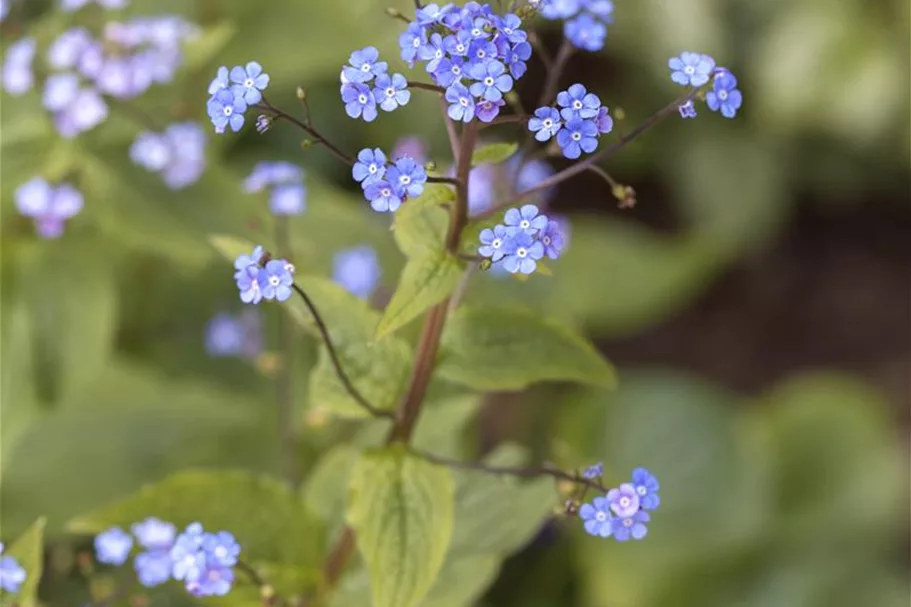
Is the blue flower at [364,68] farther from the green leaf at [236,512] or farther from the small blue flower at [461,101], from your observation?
the green leaf at [236,512]

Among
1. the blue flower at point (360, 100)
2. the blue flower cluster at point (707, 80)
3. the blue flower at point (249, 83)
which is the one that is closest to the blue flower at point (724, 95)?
the blue flower cluster at point (707, 80)

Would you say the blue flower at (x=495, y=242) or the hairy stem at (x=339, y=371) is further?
the hairy stem at (x=339, y=371)

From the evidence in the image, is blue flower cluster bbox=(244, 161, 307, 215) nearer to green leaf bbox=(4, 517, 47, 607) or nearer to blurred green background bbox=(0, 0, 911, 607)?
blurred green background bbox=(0, 0, 911, 607)

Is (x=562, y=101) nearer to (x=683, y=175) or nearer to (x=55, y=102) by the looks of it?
(x=55, y=102)

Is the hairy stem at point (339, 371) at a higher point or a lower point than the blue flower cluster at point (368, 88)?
lower

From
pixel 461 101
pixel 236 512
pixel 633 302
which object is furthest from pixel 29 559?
pixel 633 302
